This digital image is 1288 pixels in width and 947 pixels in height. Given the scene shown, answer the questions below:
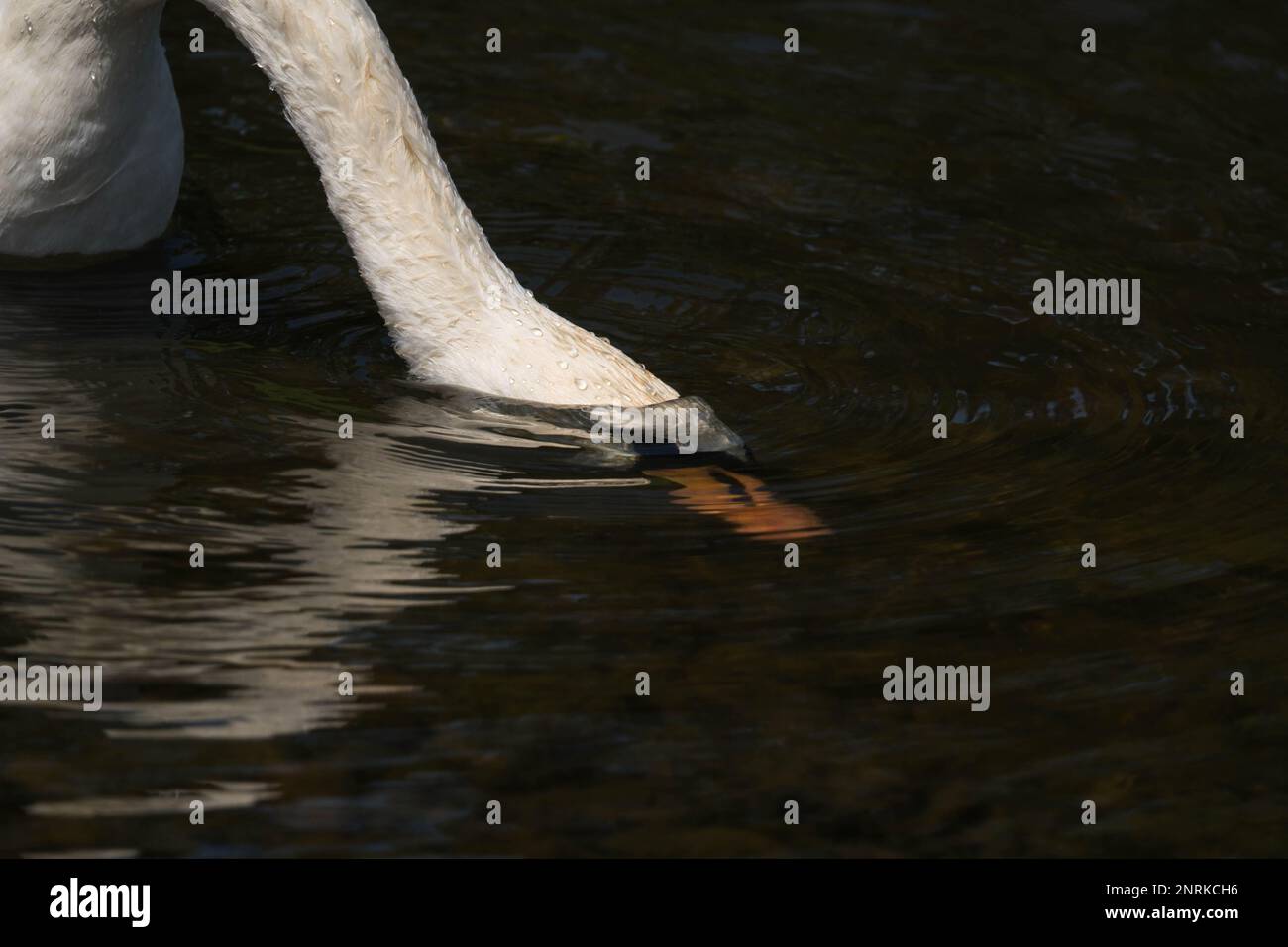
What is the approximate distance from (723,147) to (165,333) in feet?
11.7

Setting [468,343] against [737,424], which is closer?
[468,343]

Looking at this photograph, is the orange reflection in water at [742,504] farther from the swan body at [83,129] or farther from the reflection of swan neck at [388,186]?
the swan body at [83,129]

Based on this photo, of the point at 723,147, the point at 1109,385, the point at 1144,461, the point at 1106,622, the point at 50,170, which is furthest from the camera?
the point at 723,147

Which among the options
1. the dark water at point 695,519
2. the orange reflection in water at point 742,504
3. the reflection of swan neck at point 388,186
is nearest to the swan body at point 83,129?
the dark water at point 695,519

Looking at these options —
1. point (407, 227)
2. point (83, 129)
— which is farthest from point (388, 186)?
point (83, 129)

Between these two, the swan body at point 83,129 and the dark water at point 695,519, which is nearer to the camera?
the dark water at point 695,519

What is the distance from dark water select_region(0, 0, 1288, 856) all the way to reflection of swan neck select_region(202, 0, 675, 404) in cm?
36

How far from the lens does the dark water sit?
5320 mm

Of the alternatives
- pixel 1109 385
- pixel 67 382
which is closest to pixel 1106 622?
pixel 1109 385

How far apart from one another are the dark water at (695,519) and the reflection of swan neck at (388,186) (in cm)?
36

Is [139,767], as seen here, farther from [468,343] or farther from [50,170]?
[50,170]

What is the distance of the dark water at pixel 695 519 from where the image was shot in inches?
209

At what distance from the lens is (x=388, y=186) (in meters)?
7.10

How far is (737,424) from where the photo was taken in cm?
739
